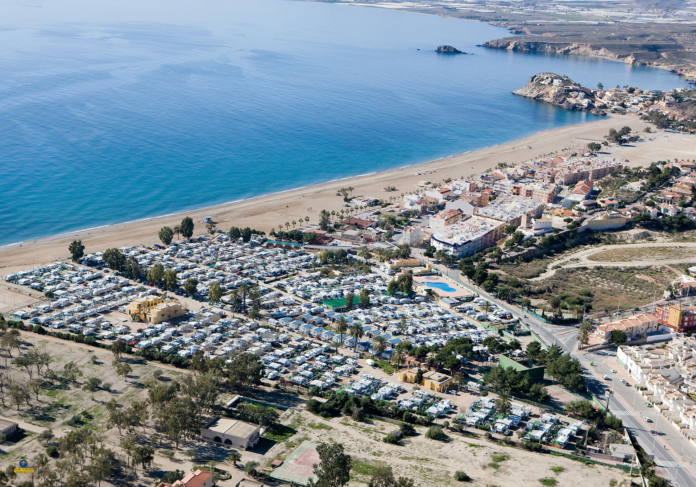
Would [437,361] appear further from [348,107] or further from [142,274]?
[348,107]

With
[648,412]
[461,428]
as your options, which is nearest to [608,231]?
[648,412]

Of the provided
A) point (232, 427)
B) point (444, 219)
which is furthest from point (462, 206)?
point (232, 427)

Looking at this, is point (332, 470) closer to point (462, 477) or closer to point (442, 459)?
point (462, 477)

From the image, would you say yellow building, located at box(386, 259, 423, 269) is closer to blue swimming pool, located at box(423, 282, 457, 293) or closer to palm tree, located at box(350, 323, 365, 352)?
blue swimming pool, located at box(423, 282, 457, 293)

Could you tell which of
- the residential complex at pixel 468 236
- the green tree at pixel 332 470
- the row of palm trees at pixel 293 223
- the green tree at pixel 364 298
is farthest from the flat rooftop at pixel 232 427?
the row of palm trees at pixel 293 223

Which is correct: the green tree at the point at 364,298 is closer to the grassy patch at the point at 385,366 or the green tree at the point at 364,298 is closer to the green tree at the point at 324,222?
the grassy patch at the point at 385,366

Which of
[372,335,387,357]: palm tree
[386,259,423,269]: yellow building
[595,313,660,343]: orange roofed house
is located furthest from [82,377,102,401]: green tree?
[595,313,660,343]: orange roofed house
